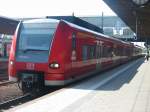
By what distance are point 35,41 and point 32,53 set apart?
43 centimetres

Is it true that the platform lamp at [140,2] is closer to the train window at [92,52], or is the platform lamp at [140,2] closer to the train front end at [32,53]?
the train front end at [32,53]

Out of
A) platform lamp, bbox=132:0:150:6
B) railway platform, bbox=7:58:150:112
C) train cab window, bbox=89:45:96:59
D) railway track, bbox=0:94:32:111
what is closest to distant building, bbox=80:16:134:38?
train cab window, bbox=89:45:96:59

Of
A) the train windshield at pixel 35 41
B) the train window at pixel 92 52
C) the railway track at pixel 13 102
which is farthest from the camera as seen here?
the train window at pixel 92 52

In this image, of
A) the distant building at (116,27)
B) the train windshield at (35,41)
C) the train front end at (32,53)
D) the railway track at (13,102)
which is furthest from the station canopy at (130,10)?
the distant building at (116,27)

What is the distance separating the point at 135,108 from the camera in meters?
9.86

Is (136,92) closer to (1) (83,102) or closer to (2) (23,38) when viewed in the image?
(1) (83,102)

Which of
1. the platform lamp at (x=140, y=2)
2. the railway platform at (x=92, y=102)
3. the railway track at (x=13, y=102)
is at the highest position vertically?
the platform lamp at (x=140, y=2)

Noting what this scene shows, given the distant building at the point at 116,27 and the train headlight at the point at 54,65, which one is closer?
the train headlight at the point at 54,65

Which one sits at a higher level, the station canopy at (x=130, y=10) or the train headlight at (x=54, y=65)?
the station canopy at (x=130, y=10)

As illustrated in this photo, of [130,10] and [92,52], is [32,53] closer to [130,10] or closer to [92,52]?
[92,52]

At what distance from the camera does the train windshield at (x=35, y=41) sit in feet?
46.1

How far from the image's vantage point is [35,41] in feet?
46.8

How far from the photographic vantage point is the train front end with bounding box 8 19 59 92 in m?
13.9

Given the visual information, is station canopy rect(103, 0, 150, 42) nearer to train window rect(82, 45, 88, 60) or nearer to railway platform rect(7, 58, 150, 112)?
railway platform rect(7, 58, 150, 112)
